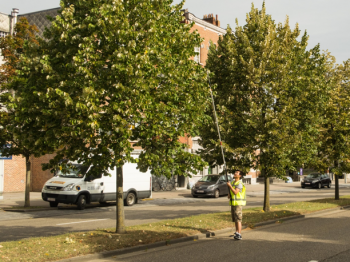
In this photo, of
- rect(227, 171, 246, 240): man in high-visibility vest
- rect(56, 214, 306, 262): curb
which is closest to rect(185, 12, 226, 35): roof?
rect(56, 214, 306, 262): curb

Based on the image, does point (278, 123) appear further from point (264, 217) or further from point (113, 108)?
point (113, 108)

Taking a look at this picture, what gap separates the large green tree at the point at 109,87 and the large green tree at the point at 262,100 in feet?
16.4

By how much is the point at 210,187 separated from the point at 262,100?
42.3ft

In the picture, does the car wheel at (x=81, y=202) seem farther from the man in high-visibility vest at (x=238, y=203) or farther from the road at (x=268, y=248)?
the man in high-visibility vest at (x=238, y=203)

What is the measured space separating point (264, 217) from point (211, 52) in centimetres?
682

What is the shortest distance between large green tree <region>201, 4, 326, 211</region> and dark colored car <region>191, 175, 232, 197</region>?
34.8ft

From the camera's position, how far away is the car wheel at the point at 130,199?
69.7ft

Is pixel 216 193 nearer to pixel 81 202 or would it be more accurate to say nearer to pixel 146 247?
pixel 81 202

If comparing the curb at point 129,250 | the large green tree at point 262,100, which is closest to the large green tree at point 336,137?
the large green tree at point 262,100

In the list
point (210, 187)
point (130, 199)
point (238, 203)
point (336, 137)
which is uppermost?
point (336, 137)

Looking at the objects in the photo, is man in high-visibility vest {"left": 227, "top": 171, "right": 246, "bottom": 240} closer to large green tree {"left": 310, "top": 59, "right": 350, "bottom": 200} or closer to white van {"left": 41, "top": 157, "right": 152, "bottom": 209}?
white van {"left": 41, "top": 157, "right": 152, "bottom": 209}

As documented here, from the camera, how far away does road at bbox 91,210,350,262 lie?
8234mm

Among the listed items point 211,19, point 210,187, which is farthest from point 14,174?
point 211,19

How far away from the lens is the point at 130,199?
2156 cm
